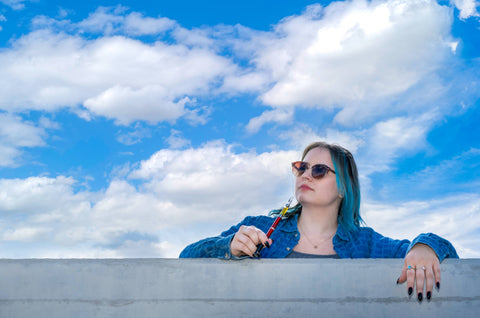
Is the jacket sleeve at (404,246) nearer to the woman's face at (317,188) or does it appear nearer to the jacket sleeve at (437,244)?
the jacket sleeve at (437,244)

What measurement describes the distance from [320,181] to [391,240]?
0.73 metres

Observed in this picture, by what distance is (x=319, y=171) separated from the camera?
3.99m

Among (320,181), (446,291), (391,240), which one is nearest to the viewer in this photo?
(446,291)

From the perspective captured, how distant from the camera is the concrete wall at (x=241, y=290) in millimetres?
2654

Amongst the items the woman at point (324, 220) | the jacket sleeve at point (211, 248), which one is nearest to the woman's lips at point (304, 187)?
the woman at point (324, 220)

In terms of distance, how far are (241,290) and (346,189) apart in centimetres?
180

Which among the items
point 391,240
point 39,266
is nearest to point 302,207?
point 391,240

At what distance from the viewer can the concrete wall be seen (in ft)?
8.71

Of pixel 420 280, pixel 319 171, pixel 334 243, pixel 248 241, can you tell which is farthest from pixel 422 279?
pixel 319 171

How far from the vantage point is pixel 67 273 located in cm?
275

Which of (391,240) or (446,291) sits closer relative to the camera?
(446,291)

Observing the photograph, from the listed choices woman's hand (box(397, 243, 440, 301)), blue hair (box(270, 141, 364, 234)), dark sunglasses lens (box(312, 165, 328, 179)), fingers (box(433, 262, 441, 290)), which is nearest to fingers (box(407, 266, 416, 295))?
woman's hand (box(397, 243, 440, 301))

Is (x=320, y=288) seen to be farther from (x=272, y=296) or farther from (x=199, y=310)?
(x=199, y=310)

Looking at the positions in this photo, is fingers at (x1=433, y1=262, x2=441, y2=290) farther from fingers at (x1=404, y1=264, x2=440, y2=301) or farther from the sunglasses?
the sunglasses
